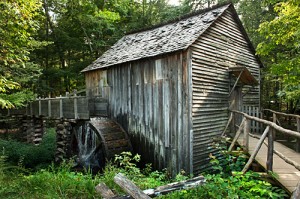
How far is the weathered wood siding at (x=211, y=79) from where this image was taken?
873 cm

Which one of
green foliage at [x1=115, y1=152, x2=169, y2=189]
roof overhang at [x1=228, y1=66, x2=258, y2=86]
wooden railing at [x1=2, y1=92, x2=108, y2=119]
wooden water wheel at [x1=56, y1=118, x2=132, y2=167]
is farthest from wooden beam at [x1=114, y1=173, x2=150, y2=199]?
roof overhang at [x1=228, y1=66, x2=258, y2=86]

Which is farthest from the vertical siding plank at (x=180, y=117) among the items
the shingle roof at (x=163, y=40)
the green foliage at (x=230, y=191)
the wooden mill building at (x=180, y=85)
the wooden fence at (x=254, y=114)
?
the green foliage at (x=230, y=191)

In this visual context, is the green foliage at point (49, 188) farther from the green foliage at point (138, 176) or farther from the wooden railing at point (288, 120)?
the wooden railing at point (288, 120)

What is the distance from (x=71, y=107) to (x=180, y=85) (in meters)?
5.38

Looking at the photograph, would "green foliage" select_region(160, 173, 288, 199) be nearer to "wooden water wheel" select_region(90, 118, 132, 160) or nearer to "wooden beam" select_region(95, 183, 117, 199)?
"wooden beam" select_region(95, 183, 117, 199)

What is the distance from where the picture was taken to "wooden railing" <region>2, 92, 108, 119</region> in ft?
34.4

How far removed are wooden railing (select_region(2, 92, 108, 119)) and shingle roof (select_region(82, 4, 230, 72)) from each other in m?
1.80

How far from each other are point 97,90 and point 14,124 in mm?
12412

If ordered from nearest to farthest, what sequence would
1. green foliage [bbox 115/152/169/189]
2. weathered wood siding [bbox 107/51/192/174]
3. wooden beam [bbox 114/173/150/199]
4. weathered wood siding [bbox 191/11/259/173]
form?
wooden beam [bbox 114/173/150/199] → green foliage [bbox 115/152/169/189] → weathered wood siding [bbox 107/51/192/174] → weathered wood siding [bbox 191/11/259/173]

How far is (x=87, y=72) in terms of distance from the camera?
42.4 ft

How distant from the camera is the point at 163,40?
9.91 metres

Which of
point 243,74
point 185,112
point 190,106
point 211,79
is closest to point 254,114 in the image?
point 243,74

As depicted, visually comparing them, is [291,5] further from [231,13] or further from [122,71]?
[122,71]

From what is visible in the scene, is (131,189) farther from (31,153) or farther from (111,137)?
(31,153)
